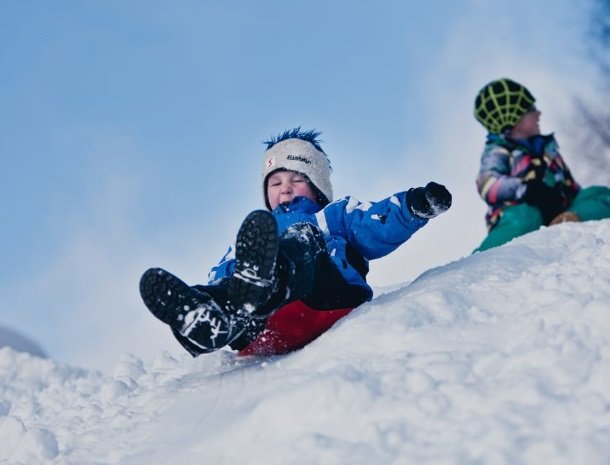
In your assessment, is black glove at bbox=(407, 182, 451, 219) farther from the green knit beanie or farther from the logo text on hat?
the green knit beanie

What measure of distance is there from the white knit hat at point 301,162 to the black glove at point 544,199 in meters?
1.96

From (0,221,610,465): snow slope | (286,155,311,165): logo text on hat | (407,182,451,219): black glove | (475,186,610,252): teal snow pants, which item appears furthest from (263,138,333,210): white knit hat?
(475,186,610,252): teal snow pants

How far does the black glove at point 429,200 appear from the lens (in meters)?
3.29

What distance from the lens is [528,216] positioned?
18.7ft

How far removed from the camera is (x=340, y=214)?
3709mm

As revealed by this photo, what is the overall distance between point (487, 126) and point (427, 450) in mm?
4750

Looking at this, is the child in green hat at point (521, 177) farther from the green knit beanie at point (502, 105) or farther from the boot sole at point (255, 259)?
the boot sole at point (255, 259)

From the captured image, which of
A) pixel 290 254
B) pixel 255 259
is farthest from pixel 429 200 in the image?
pixel 255 259

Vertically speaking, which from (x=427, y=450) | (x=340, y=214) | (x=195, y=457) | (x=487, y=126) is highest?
(x=487, y=126)

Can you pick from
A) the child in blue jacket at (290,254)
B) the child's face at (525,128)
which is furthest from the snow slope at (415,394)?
the child's face at (525,128)

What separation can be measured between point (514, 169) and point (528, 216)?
0.44 metres

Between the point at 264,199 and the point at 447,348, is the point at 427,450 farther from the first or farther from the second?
the point at 264,199

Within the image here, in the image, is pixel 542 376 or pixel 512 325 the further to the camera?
pixel 512 325

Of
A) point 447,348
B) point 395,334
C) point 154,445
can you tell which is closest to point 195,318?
point 154,445
